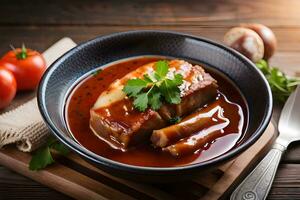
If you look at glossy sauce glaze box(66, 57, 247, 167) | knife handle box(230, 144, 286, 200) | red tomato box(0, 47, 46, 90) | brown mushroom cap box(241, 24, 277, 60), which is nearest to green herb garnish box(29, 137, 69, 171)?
glossy sauce glaze box(66, 57, 247, 167)

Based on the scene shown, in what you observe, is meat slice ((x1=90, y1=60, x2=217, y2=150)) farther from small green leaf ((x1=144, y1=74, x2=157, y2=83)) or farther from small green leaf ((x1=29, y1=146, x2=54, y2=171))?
small green leaf ((x1=29, y1=146, x2=54, y2=171))

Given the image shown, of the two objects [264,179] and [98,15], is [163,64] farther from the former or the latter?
[98,15]

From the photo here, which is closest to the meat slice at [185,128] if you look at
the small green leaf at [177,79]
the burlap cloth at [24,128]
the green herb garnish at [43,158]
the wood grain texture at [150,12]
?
the small green leaf at [177,79]

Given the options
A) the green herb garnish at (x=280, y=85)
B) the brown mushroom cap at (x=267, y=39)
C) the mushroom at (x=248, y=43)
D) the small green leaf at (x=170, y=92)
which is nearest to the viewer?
the small green leaf at (x=170, y=92)

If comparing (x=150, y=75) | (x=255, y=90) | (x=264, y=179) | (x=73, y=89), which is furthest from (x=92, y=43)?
(x=264, y=179)

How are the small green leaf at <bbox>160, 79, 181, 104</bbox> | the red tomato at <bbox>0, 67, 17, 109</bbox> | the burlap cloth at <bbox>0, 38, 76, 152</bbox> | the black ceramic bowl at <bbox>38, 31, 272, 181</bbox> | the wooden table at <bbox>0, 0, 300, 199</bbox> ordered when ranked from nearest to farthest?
1. the black ceramic bowl at <bbox>38, 31, 272, 181</bbox>
2. the small green leaf at <bbox>160, 79, 181, 104</bbox>
3. the burlap cloth at <bbox>0, 38, 76, 152</bbox>
4. the red tomato at <bbox>0, 67, 17, 109</bbox>
5. the wooden table at <bbox>0, 0, 300, 199</bbox>

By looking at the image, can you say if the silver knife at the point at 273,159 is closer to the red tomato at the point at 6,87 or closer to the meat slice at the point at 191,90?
the meat slice at the point at 191,90
